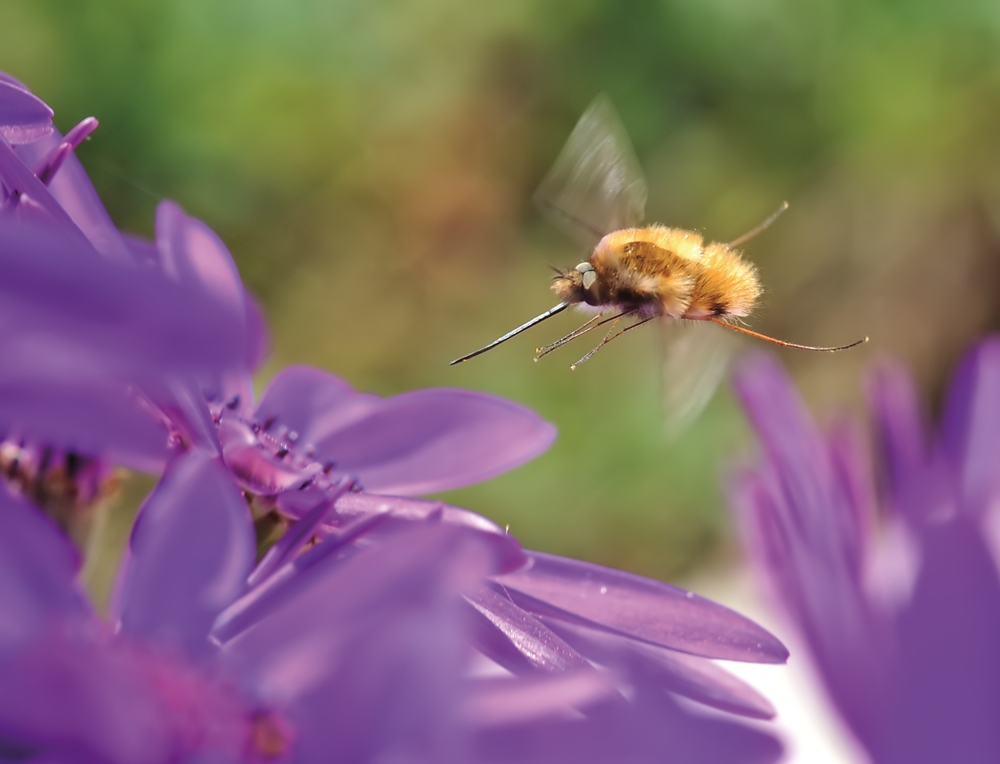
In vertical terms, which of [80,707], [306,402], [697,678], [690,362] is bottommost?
[80,707]

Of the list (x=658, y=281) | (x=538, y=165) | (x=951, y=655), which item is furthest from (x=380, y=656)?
(x=538, y=165)

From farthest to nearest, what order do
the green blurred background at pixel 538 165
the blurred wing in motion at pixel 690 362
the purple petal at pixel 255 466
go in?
the green blurred background at pixel 538 165 < the blurred wing in motion at pixel 690 362 < the purple petal at pixel 255 466

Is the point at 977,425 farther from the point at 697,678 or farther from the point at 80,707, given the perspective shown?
the point at 80,707

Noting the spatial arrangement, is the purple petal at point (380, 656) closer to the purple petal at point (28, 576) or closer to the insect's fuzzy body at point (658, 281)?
the purple petal at point (28, 576)

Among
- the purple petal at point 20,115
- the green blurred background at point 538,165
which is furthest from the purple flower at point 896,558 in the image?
the green blurred background at point 538,165

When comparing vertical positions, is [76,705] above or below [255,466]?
below

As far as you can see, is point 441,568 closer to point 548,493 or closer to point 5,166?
point 5,166

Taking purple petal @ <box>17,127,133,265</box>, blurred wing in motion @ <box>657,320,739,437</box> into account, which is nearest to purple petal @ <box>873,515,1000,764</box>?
purple petal @ <box>17,127,133,265</box>
